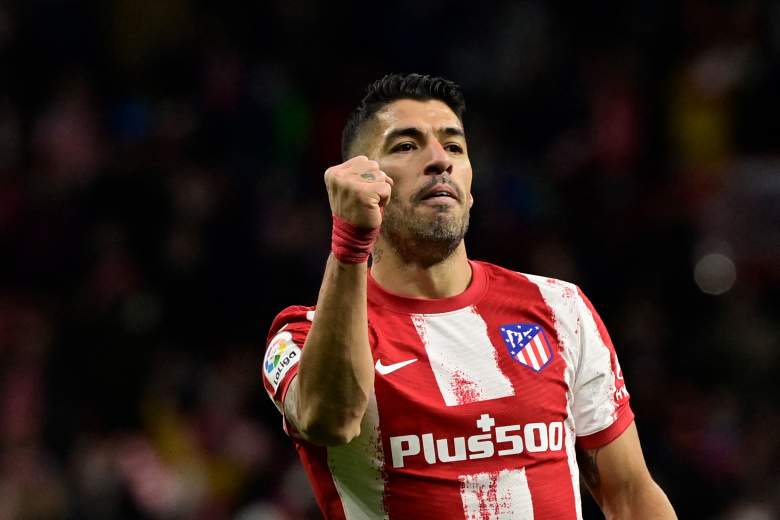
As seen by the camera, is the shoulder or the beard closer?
the beard

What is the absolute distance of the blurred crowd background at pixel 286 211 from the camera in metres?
7.72

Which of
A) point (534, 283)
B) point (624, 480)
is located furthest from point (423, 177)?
point (624, 480)

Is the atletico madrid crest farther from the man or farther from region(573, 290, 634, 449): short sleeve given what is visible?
region(573, 290, 634, 449): short sleeve

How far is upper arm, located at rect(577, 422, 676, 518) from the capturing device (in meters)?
3.59

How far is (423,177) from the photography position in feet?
11.7

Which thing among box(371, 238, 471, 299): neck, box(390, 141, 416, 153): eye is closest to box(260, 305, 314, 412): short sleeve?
box(371, 238, 471, 299): neck

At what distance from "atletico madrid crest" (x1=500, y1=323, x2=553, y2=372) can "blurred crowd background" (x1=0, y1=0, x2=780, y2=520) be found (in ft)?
13.2

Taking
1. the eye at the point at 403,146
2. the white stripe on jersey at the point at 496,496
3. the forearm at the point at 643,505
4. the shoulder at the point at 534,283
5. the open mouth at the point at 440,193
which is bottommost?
the forearm at the point at 643,505

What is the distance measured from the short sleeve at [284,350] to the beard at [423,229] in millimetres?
324

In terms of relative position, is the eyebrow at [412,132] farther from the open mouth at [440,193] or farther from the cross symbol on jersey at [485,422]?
the cross symbol on jersey at [485,422]

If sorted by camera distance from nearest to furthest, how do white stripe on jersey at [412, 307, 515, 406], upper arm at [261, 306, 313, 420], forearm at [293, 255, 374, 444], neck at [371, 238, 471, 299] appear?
forearm at [293, 255, 374, 444] < upper arm at [261, 306, 313, 420] < white stripe on jersey at [412, 307, 515, 406] < neck at [371, 238, 471, 299]

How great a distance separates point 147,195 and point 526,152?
2800 millimetres

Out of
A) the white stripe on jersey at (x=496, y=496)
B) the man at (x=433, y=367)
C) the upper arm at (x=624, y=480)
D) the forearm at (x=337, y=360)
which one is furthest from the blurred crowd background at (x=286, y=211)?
the forearm at (x=337, y=360)

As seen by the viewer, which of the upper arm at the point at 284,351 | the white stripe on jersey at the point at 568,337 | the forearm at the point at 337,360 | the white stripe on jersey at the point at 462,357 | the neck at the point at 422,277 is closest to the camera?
the forearm at the point at 337,360
